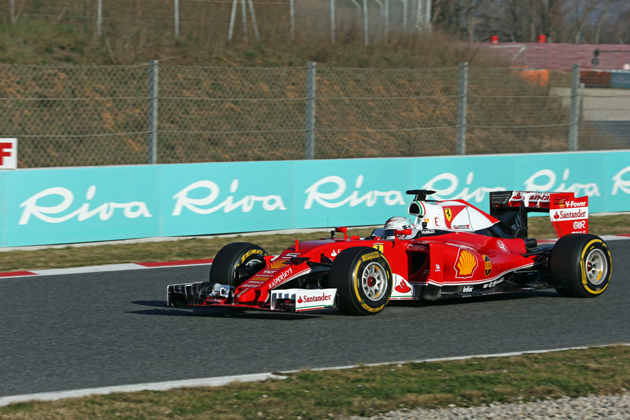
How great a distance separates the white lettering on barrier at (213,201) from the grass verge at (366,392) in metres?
7.29

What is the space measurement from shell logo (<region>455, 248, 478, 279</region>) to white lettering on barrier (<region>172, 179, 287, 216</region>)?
561cm

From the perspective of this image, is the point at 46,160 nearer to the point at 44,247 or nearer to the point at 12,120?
the point at 12,120

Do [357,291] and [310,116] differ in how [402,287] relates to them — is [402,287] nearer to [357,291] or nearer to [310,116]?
[357,291]

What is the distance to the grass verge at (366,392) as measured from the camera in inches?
186

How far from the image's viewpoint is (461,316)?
7.72 m

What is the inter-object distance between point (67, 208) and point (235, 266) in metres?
4.71

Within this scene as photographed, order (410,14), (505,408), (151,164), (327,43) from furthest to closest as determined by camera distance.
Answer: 1. (410,14)
2. (327,43)
3. (151,164)
4. (505,408)

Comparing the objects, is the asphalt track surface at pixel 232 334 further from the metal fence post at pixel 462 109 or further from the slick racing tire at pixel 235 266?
the metal fence post at pixel 462 109

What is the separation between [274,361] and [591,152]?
1118cm

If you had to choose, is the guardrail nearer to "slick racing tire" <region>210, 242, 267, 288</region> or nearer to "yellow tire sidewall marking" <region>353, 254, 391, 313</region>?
"slick racing tire" <region>210, 242, 267, 288</region>

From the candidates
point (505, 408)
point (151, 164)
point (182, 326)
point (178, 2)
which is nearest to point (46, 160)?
point (151, 164)

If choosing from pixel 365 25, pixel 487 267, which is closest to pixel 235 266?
pixel 487 267

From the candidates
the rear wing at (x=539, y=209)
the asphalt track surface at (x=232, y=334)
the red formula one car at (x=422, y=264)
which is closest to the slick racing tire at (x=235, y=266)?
the red formula one car at (x=422, y=264)

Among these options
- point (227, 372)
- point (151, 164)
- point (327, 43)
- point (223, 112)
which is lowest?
point (227, 372)
